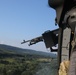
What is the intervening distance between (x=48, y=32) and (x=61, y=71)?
1290 mm

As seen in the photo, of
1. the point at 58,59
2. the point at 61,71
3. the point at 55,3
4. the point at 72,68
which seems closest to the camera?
the point at 72,68

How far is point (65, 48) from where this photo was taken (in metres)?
3.08

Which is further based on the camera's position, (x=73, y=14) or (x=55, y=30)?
(x=55, y=30)

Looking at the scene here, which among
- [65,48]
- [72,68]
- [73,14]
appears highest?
[73,14]

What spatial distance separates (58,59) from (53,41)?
69 cm

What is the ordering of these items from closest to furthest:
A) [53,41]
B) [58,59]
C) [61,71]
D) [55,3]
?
1. [61,71]
2. [55,3]
3. [58,59]
4. [53,41]

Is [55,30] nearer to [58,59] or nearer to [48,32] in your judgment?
[48,32]

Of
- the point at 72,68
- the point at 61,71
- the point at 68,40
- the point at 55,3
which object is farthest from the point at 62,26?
the point at 72,68

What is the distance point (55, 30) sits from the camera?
3871 mm

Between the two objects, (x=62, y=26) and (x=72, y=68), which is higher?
(x=62, y=26)

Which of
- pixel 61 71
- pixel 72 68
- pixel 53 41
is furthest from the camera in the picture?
pixel 53 41

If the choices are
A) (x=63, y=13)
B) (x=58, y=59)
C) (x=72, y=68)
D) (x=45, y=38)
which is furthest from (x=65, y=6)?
(x=45, y=38)

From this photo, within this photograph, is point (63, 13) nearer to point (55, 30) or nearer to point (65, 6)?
point (65, 6)

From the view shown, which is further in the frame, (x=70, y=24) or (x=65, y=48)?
(x=65, y=48)
